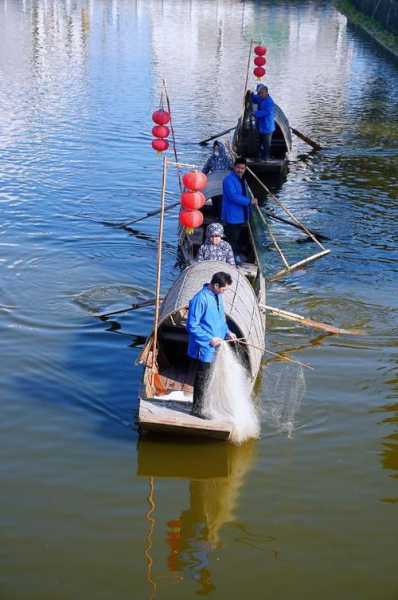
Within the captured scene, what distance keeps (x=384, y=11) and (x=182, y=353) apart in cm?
5056

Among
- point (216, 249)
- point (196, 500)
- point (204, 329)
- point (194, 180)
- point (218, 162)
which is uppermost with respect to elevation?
point (194, 180)

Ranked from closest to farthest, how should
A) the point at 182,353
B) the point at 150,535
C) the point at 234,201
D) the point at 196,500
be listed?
the point at 150,535 < the point at 196,500 < the point at 182,353 < the point at 234,201

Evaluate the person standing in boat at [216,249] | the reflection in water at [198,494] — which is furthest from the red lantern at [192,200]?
the reflection in water at [198,494]

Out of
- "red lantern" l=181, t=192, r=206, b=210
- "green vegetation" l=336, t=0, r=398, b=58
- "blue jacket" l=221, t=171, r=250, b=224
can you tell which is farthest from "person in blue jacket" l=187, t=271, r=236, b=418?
"green vegetation" l=336, t=0, r=398, b=58

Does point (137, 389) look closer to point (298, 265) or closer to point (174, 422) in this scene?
point (174, 422)

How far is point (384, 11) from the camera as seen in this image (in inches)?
2274

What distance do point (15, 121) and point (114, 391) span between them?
21.3 m

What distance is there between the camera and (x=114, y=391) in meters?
13.5

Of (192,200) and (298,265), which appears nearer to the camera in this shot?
(192,200)

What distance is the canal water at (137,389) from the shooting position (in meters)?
9.88

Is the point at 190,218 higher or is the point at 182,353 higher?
the point at 190,218

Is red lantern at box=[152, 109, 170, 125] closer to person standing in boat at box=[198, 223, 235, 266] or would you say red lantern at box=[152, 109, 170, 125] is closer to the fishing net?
person standing in boat at box=[198, 223, 235, 266]

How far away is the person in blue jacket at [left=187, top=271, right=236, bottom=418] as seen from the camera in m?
11.2

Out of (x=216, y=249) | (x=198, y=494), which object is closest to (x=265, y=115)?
(x=216, y=249)
